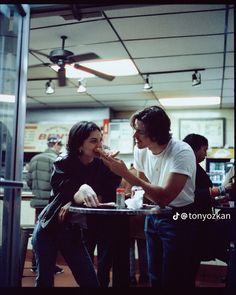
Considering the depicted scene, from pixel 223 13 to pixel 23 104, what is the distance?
7.81ft

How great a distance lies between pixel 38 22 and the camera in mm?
3840

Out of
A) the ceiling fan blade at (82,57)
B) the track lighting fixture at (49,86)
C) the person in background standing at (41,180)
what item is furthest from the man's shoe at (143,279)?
the track lighting fixture at (49,86)

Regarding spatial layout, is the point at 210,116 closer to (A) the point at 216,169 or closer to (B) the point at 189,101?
(B) the point at 189,101

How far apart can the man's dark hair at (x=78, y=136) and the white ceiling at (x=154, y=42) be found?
130 centimetres

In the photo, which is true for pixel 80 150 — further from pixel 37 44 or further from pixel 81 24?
pixel 37 44

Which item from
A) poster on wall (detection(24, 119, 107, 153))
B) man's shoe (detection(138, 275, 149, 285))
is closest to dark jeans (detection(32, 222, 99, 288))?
man's shoe (detection(138, 275, 149, 285))

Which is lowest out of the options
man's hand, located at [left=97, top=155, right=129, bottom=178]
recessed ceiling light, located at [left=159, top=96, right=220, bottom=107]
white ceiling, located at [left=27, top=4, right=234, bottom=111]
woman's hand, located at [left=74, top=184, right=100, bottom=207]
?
woman's hand, located at [left=74, top=184, right=100, bottom=207]

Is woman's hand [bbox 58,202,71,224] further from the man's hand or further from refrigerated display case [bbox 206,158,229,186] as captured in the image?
refrigerated display case [bbox 206,158,229,186]

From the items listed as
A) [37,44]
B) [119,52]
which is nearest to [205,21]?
[119,52]

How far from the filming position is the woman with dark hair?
6.73 feet

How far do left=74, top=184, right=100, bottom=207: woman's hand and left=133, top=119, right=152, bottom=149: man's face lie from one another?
0.40 m

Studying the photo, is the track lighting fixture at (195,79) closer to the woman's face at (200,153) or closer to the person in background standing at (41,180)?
the person in background standing at (41,180)

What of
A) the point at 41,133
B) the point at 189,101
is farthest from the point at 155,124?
the point at 41,133

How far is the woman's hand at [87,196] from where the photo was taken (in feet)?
6.87
